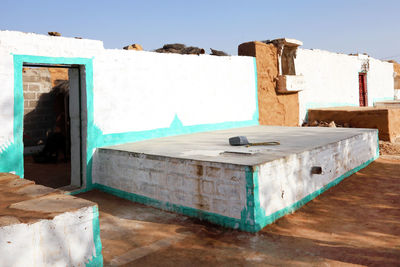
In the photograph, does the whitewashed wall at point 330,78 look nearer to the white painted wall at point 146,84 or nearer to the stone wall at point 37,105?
the white painted wall at point 146,84

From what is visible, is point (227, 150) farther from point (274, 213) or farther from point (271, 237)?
point (271, 237)

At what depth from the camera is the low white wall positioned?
2.05 meters

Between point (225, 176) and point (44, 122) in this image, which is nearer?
point (225, 176)

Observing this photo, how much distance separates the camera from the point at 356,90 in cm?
1533

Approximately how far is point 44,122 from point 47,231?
8503 millimetres

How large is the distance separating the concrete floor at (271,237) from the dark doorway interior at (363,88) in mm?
12975

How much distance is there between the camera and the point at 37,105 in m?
9.77

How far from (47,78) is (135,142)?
559 cm

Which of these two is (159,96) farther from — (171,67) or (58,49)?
(58,49)

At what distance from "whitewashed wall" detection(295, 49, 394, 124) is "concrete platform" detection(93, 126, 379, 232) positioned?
5774mm

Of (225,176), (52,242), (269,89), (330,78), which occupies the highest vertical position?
(330,78)

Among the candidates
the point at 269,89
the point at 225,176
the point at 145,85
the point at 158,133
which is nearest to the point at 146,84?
the point at 145,85

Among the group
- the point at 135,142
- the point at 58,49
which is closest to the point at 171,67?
the point at 135,142

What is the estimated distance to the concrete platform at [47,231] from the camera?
2.07 meters
